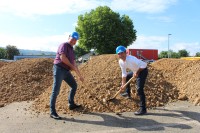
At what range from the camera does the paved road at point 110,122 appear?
5.56 metres

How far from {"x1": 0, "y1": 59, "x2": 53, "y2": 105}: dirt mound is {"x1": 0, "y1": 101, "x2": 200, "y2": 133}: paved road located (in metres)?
1.88

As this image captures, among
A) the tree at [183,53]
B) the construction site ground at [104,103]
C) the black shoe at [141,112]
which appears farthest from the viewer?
the tree at [183,53]

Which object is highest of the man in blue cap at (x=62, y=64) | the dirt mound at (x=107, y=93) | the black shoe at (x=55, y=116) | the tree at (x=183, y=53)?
the tree at (x=183, y=53)

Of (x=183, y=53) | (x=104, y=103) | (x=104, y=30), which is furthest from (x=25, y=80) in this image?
(x=183, y=53)

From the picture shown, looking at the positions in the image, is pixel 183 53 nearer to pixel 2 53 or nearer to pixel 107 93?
pixel 2 53

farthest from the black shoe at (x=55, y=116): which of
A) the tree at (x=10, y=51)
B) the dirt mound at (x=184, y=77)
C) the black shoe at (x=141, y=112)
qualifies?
the tree at (x=10, y=51)

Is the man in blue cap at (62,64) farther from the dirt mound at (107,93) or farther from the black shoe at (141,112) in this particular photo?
the black shoe at (141,112)

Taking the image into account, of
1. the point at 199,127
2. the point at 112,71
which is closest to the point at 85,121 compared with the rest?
the point at 199,127

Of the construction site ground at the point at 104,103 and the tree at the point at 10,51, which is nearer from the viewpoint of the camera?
the construction site ground at the point at 104,103

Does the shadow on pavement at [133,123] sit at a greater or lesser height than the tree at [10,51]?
lesser

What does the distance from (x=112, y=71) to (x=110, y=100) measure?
1746 mm

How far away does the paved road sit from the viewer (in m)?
5.56

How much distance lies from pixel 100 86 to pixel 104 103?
81cm

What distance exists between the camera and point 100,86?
7637mm
